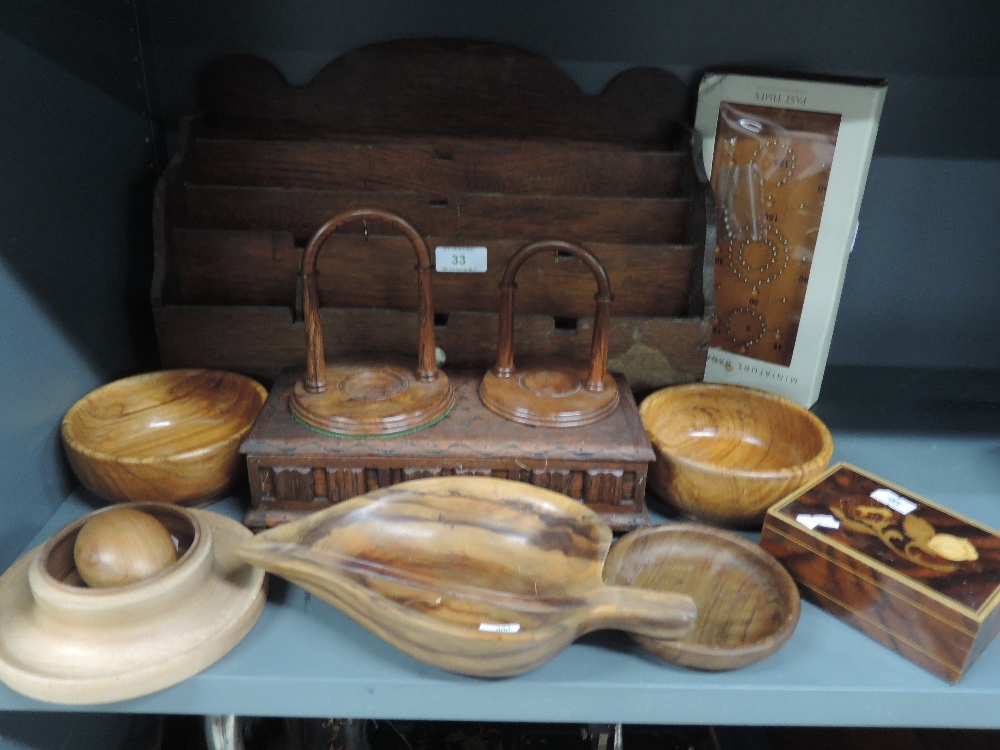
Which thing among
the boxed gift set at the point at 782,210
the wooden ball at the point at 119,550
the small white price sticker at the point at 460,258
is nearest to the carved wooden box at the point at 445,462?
the wooden ball at the point at 119,550

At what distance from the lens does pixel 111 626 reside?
61 cm

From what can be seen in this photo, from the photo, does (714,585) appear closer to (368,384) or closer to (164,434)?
(368,384)

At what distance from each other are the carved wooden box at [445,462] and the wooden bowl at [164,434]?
61 mm

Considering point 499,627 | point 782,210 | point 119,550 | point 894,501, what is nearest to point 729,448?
point 894,501

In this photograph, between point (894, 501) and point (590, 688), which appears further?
point (894, 501)

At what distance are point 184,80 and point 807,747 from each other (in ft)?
4.21

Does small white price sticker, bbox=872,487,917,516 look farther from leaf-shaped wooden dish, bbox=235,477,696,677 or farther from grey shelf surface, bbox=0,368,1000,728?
leaf-shaped wooden dish, bbox=235,477,696,677

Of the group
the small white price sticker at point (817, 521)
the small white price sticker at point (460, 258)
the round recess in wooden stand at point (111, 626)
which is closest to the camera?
the round recess in wooden stand at point (111, 626)

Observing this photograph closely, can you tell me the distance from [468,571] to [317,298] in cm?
33

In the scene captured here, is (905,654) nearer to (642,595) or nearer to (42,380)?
(642,595)

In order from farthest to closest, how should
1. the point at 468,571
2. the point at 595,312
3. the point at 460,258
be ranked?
the point at 460,258 → the point at 595,312 → the point at 468,571

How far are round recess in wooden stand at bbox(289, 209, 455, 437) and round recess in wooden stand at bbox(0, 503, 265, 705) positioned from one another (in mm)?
180

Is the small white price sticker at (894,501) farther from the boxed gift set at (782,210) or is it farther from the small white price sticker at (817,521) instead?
the boxed gift set at (782,210)

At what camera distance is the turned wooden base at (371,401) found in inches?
30.4
